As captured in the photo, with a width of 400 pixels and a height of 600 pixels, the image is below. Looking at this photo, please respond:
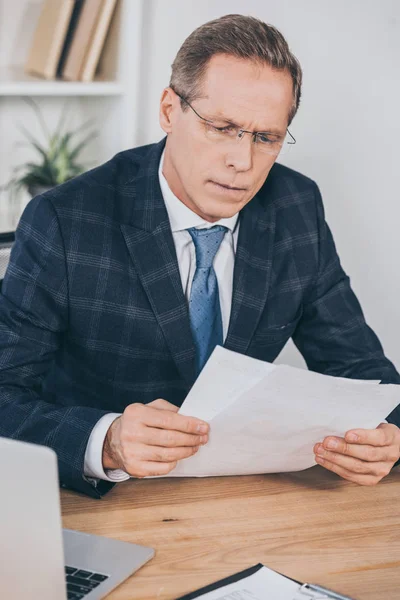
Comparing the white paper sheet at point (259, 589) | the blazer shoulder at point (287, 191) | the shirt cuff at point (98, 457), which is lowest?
the white paper sheet at point (259, 589)

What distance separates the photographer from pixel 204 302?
1705 millimetres

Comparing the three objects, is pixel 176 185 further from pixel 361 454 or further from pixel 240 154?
pixel 361 454

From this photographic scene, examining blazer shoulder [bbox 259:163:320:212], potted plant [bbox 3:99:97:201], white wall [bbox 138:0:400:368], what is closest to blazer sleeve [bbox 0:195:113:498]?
blazer shoulder [bbox 259:163:320:212]

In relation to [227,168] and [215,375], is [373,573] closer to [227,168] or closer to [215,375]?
[215,375]

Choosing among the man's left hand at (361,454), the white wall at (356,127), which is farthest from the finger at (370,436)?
the white wall at (356,127)

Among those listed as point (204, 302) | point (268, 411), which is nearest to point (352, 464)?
point (268, 411)

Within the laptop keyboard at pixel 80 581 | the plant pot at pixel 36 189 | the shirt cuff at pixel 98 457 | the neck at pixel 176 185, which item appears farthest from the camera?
the plant pot at pixel 36 189

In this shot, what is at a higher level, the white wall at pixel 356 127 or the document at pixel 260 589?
the white wall at pixel 356 127

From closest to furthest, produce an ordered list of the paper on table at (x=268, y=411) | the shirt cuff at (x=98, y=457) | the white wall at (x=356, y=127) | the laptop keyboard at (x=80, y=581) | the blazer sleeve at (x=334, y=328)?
the laptop keyboard at (x=80, y=581) → the paper on table at (x=268, y=411) → the shirt cuff at (x=98, y=457) → the blazer sleeve at (x=334, y=328) → the white wall at (x=356, y=127)

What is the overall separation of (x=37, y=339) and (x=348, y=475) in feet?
1.94

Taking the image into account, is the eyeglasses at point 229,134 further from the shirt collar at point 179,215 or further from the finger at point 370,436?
the finger at point 370,436

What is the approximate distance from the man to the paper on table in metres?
0.05

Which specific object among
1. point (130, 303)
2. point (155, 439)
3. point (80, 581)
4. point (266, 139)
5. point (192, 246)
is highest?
point (266, 139)

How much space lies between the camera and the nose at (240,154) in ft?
5.18
